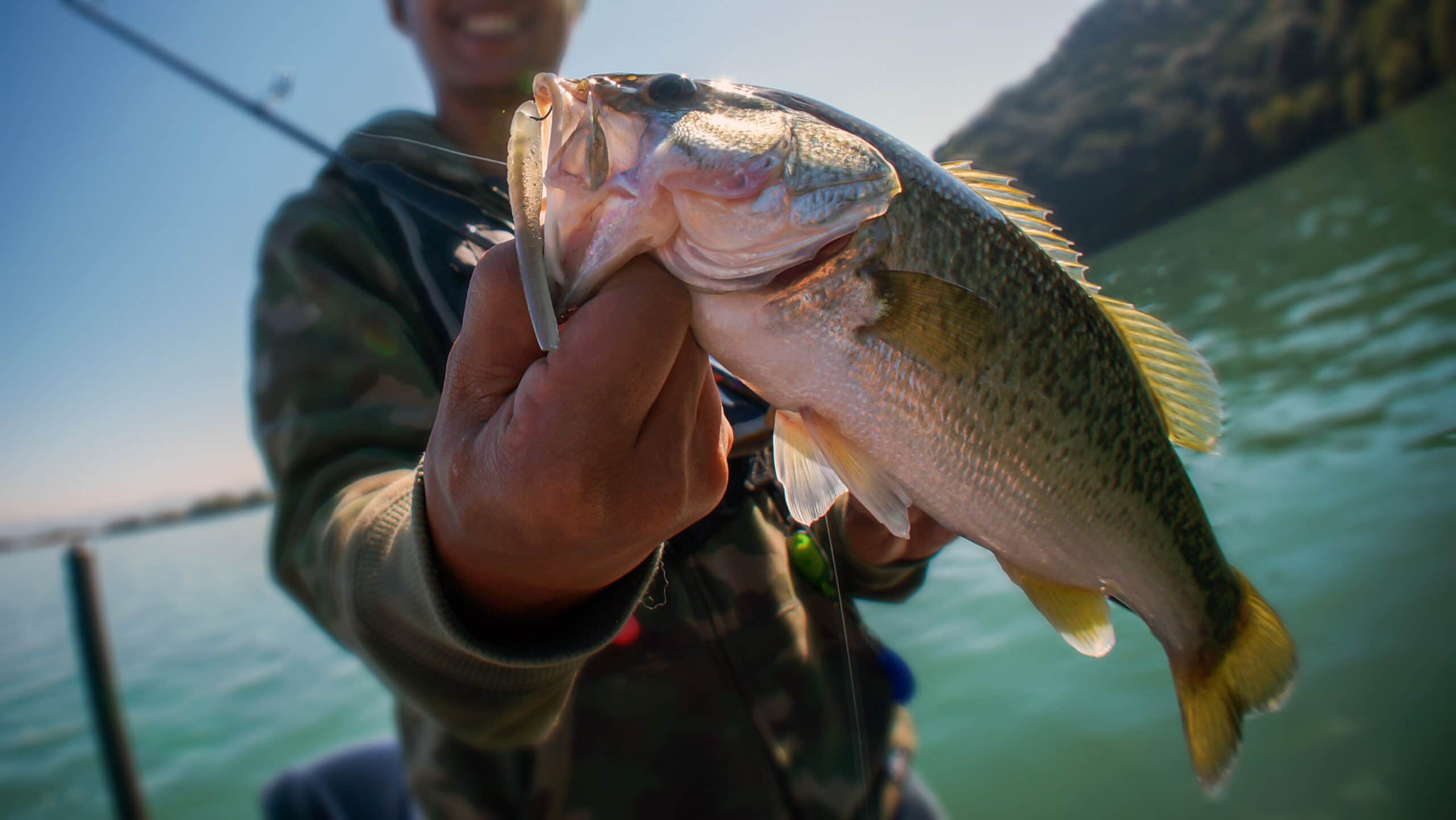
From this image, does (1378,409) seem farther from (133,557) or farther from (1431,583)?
(133,557)

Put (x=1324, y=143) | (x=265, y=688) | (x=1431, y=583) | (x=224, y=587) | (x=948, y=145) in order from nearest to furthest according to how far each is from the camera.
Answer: (x=948, y=145) < (x=1431, y=583) < (x=265, y=688) < (x=224, y=587) < (x=1324, y=143)

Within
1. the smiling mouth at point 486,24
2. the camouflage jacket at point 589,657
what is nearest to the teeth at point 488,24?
the smiling mouth at point 486,24

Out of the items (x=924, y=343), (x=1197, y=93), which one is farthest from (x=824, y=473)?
(x=1197, y=93)

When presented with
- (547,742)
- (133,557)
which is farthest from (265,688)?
(133,557)

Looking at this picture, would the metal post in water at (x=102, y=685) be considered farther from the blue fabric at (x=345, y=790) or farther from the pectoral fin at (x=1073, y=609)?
the pectoral fin at (x=1073, y=609)

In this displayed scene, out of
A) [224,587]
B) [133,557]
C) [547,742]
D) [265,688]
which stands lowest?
[133,557]

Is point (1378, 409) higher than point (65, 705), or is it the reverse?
point (1378, 409)

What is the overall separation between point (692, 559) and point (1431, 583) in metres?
7.51

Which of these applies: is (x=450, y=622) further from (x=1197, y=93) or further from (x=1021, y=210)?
(x=1197, y=93)

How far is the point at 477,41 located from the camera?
2414mm

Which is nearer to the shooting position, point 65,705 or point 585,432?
point 585,432

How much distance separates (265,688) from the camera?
9781 mm

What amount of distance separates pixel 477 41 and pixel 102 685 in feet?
13.6

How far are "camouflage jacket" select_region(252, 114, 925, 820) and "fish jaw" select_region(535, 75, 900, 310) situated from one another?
60 centimetres
